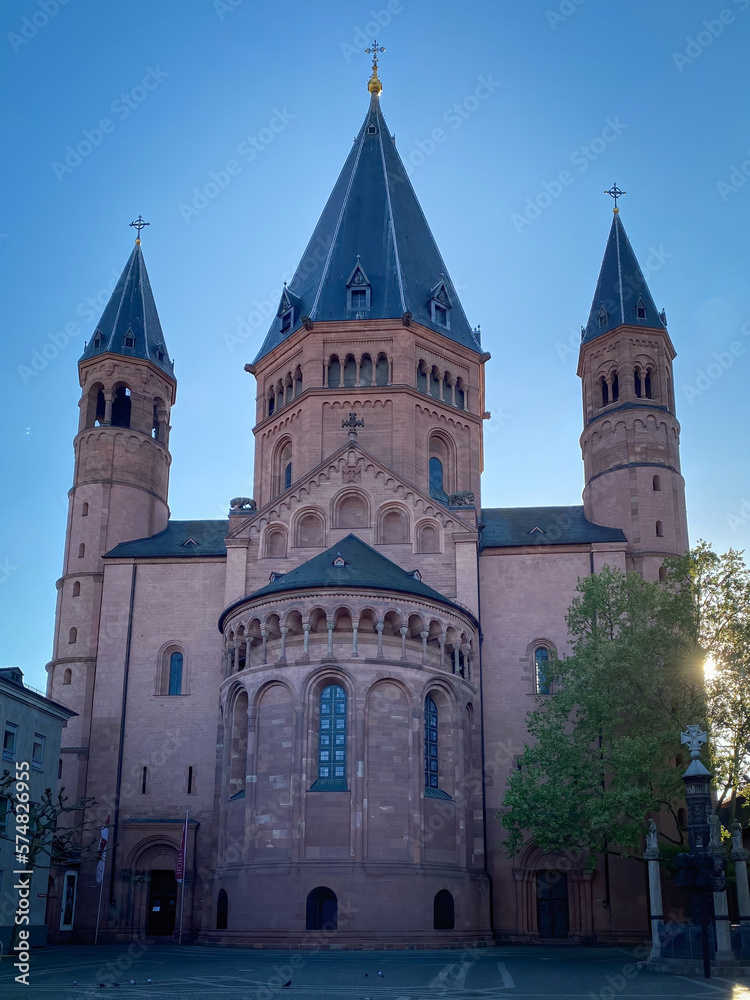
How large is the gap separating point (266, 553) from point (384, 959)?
21.3 metres

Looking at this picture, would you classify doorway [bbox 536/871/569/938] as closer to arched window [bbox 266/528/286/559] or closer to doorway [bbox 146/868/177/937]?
doorway [bbox 146/868/177/937]

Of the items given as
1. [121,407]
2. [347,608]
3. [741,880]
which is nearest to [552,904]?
[741,880]

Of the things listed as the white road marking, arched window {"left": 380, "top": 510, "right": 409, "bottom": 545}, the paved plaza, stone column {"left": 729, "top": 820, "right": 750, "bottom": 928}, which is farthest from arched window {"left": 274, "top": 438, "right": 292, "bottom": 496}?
stone column {"left": 729, "top": 820, "right": 750, "bottom": 928}

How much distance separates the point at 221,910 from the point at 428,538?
18.6 metres

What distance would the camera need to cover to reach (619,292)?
5797cm

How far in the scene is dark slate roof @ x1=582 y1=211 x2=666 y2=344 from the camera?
5706 centimetres

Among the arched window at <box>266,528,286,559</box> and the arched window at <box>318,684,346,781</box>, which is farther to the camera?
the arched window at <box>266,528,286,559</box>

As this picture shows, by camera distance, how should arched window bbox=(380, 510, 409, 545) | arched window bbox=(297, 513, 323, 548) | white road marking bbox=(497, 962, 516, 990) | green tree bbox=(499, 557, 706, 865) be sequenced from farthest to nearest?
arched window bbox=(297, 513, 323, 548) → arched window bbox=(380, 510, 409, 545) → green tree bbox=(499, 557, 706, 865) → white road marking bbox=(497, 962, 516, 990)

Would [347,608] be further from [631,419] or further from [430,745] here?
[631,419]

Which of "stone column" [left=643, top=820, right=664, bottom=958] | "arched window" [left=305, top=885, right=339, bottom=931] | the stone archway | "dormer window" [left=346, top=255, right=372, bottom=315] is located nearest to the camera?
"stone column" [left=643, top=820, right=664, bottom=958]

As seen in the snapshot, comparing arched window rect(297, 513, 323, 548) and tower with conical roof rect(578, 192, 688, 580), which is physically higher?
tower with conical roof rect(578, 192, 688, 580)

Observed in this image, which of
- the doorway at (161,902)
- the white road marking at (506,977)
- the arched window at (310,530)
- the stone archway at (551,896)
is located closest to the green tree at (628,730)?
the stone archway at (551,896)

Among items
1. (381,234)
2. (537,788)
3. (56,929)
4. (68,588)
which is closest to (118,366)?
(68,588)

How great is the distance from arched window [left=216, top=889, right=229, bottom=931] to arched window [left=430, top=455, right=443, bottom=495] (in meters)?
22.9
